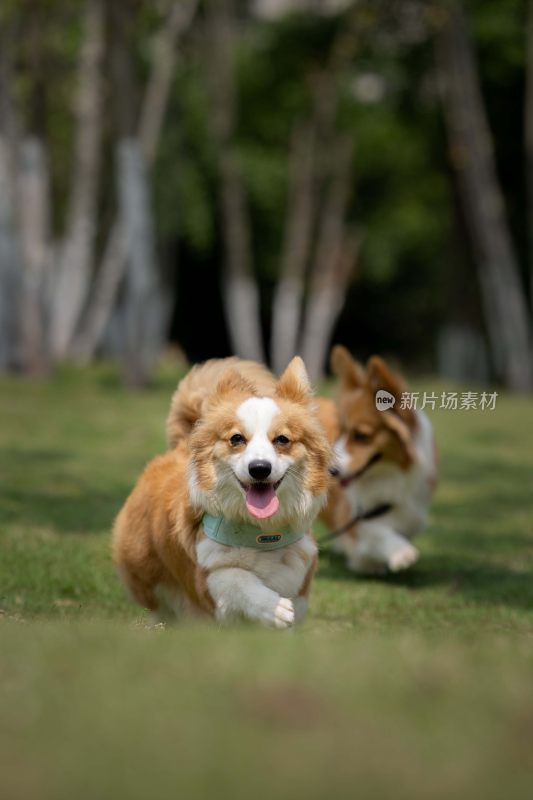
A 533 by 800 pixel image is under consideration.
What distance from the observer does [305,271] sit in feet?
119

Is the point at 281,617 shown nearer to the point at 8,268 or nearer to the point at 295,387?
the point at 295,387

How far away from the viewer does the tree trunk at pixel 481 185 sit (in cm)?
2272

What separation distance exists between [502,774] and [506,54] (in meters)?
27.8

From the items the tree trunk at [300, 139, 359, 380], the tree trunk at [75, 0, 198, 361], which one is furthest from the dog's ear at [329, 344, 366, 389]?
the tree trunk at [300, 139, 359, 380]

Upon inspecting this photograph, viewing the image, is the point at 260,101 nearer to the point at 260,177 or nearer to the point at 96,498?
the point at 260,177

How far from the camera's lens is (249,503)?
512 centimetres

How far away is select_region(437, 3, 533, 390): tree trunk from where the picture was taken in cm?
2272

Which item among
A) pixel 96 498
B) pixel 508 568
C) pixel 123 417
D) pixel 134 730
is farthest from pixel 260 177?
pixel 134 730

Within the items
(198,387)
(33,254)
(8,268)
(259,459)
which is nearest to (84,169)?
(33,254)

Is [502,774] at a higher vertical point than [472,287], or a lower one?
higher

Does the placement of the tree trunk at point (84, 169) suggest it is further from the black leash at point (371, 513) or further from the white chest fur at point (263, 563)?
the white chest fur at point (263, 563)

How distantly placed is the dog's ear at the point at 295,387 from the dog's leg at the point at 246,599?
→ 0.78 metres

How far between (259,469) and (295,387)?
0.56m

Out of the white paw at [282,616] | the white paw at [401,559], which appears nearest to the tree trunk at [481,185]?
the white paw at [401,559]
